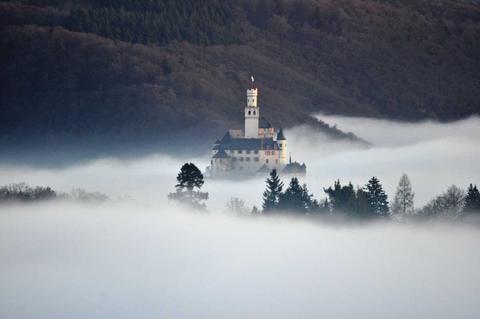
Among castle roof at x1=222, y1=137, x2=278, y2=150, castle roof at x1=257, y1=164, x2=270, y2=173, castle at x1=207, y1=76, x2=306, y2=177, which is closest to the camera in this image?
castle roof at x1=257, y1=164, x2=270, y2=173

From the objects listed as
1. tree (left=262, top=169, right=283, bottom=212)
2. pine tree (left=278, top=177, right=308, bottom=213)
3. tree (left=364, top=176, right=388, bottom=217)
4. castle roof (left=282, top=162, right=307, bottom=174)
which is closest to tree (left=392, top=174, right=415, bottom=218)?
tree (left=364, top=176, right=388, bottom=217)

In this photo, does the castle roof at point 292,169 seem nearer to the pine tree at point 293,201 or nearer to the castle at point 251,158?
the castle at point 251,158

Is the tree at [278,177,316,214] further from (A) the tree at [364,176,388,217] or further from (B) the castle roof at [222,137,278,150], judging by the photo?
(B) the castle roof at [222,137,278,150]

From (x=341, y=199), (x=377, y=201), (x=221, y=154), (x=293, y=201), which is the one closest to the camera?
(x=341, y=199)

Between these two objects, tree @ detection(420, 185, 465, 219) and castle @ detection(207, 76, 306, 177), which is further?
castle @ detection(207, 76, 306, 177)

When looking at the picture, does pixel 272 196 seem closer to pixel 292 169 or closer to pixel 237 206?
pixel 237 206

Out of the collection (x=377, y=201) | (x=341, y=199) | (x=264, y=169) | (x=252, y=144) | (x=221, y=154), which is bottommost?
(x=377, y=201)

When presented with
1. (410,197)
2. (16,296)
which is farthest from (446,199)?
(16,296)

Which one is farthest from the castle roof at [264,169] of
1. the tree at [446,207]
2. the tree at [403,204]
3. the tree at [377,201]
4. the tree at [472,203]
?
the tree at [472,203]

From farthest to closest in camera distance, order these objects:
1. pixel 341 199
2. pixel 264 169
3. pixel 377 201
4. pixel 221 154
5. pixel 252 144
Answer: pixel 252 144, pixel 221 154, pixel 264 169, pixel 377 201, pixel 341 199

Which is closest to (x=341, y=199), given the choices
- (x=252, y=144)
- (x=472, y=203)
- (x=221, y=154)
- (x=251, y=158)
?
(x=472, y=203)

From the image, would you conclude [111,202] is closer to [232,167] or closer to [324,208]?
[324,208]

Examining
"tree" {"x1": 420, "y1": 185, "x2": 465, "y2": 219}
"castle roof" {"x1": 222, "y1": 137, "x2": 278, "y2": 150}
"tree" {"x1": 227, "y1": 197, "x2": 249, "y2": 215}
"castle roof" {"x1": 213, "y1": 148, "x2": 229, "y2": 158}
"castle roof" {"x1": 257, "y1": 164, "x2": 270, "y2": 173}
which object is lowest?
"tree" {"x1": 227, "y1": 197, "x2": 249, "y2": 215}
